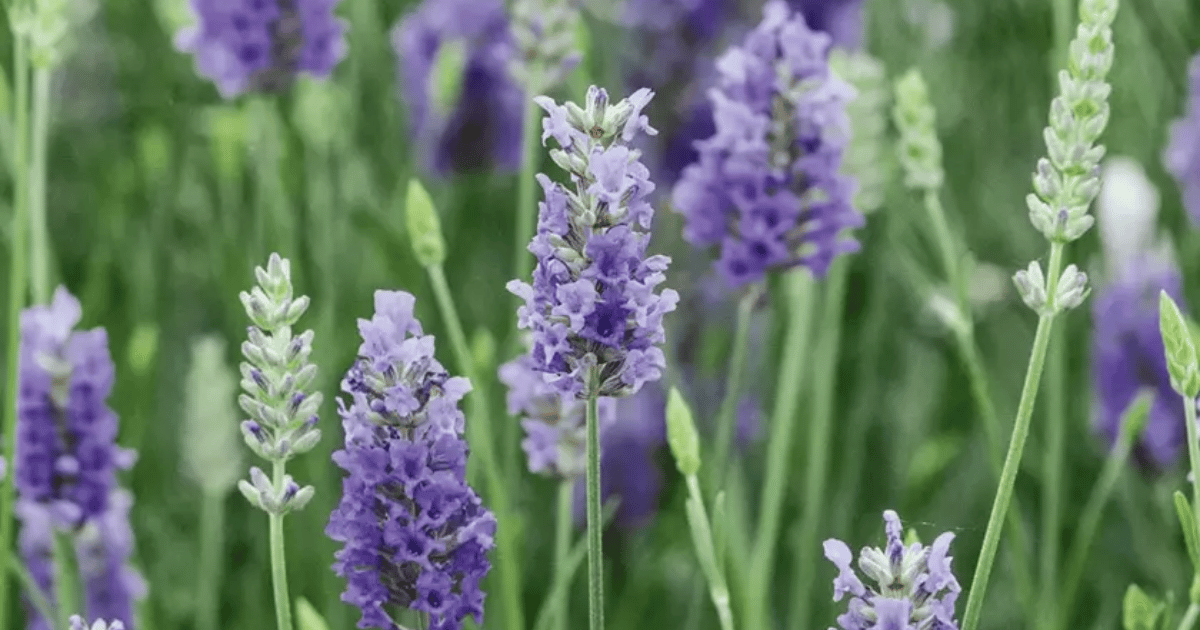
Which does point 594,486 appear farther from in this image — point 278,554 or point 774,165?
point 774,165

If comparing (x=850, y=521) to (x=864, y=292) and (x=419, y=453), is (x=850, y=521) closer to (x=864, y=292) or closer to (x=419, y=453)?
(x=864, y=292)

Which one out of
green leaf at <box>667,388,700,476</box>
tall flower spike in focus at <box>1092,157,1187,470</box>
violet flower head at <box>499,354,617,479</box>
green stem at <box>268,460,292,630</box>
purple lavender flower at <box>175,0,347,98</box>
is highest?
purple lavender flower at <box>175,0,347,98</box>

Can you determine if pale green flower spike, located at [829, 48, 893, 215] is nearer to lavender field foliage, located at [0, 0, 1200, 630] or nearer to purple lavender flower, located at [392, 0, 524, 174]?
lavender field foliage, located at [0, 0, 1200, 630]

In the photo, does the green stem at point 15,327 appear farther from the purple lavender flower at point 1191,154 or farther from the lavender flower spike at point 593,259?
the purple lavender flower at point 1191,154

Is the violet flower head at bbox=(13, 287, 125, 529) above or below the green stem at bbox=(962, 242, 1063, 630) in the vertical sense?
above

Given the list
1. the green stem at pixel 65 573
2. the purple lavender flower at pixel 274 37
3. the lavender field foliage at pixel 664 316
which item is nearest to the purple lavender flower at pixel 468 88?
the lavender field foliage at pixel 664 316

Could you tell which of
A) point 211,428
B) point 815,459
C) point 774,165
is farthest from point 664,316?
point 211,428

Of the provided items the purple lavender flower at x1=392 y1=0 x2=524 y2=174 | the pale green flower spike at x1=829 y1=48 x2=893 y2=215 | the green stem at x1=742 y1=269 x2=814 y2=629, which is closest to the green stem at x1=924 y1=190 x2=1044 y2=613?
the green stem at x1=742 y1=269 x2=814 y2=629
